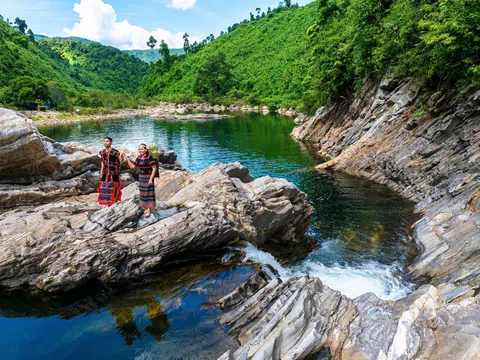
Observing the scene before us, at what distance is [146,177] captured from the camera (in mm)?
14883

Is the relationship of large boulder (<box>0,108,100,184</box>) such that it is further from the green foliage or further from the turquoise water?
the green foliage

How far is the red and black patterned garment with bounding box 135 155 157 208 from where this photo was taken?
14773 mm

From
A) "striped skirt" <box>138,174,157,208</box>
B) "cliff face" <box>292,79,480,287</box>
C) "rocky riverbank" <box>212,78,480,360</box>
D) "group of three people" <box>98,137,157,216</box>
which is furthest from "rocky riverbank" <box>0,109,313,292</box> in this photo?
"cliff face" <box>292,79,480,287</box>

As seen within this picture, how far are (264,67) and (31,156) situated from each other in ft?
492

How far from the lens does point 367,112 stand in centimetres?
4447

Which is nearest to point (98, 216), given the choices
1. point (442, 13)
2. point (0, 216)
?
point (0, 216)

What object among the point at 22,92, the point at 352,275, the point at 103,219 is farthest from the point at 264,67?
the point at 103,219

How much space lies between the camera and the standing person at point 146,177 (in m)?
14.8

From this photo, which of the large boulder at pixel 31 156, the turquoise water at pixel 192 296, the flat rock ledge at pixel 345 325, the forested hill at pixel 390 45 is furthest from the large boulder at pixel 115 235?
the forested hill at pixel 390 45

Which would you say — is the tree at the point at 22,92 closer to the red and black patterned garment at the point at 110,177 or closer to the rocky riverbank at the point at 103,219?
the rocky riverbank at the point at 103,219

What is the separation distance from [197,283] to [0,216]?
9.45 m

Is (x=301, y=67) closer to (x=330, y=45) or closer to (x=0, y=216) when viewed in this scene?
(x=330, y=45)

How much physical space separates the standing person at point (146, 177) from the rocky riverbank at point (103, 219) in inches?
20.2

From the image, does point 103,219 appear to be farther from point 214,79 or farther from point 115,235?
point 214,79
